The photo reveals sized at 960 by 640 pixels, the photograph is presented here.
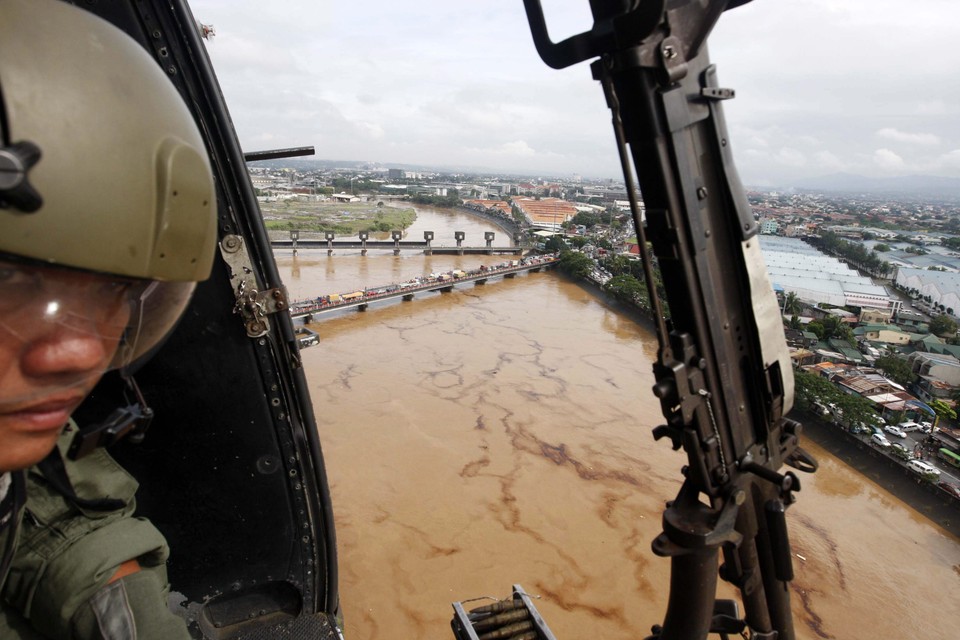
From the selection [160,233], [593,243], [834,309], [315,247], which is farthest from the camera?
[593,243]

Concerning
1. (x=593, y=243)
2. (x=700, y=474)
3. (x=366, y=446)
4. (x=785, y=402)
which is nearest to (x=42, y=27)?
(x=700, y=474)

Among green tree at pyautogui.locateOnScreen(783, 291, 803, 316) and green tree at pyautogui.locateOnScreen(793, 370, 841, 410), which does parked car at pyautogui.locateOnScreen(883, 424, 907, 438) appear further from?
green tree at pyautogui.locateOnScreen(783, 291, 803, 316)

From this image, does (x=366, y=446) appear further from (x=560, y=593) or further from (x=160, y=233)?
(x=160, y=233)

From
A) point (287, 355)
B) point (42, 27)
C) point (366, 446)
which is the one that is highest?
point (42, 27)

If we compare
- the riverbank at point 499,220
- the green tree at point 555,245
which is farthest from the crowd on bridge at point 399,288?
the riverbank at point 499,220

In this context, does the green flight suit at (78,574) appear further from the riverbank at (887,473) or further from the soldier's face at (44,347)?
the riverbank at (887,473)

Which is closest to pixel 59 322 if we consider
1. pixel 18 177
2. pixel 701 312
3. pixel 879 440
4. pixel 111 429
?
pixel 18 177

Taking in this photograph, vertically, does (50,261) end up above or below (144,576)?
above

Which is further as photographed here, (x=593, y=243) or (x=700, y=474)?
(x=593, y=243)
